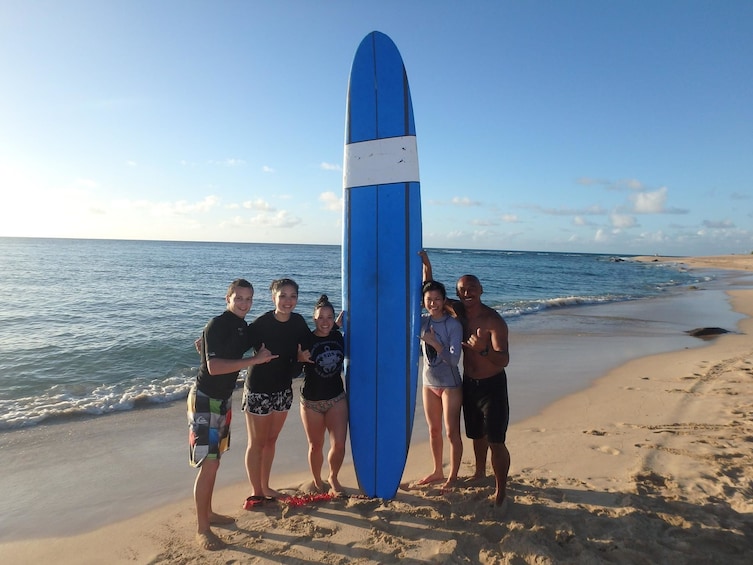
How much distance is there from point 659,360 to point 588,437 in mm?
4108

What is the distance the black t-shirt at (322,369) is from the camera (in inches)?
114

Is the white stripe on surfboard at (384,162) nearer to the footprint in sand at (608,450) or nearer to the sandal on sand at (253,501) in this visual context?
the sandal on sand at (253,501)

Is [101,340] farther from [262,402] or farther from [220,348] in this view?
[220,348]

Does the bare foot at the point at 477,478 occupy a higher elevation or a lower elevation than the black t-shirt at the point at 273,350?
lower

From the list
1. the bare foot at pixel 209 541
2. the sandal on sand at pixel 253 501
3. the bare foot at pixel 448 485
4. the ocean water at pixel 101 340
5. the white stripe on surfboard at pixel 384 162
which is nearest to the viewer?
the bare foot at pixel 209 541

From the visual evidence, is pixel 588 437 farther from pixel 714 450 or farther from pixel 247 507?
pixel 247 507

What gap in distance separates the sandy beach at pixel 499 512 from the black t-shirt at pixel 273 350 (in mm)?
828

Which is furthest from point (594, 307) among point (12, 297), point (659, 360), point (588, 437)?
point (12, 297)

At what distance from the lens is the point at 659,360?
710 cm

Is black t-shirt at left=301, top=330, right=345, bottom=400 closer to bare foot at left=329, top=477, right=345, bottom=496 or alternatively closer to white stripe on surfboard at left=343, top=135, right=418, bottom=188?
bare foot at left=329, top=477, right=345, bottom=496

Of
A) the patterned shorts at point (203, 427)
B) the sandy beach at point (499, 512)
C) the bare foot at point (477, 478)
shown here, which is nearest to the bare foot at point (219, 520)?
the sandy beach at point (499, 512)

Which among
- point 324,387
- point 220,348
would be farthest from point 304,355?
point 220,348

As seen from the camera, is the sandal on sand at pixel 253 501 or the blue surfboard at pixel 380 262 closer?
the sandal on sand at pixel 253 501

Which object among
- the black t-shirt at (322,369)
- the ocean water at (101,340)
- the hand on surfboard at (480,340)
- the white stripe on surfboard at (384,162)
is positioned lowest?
the ocean water at (101,340)
